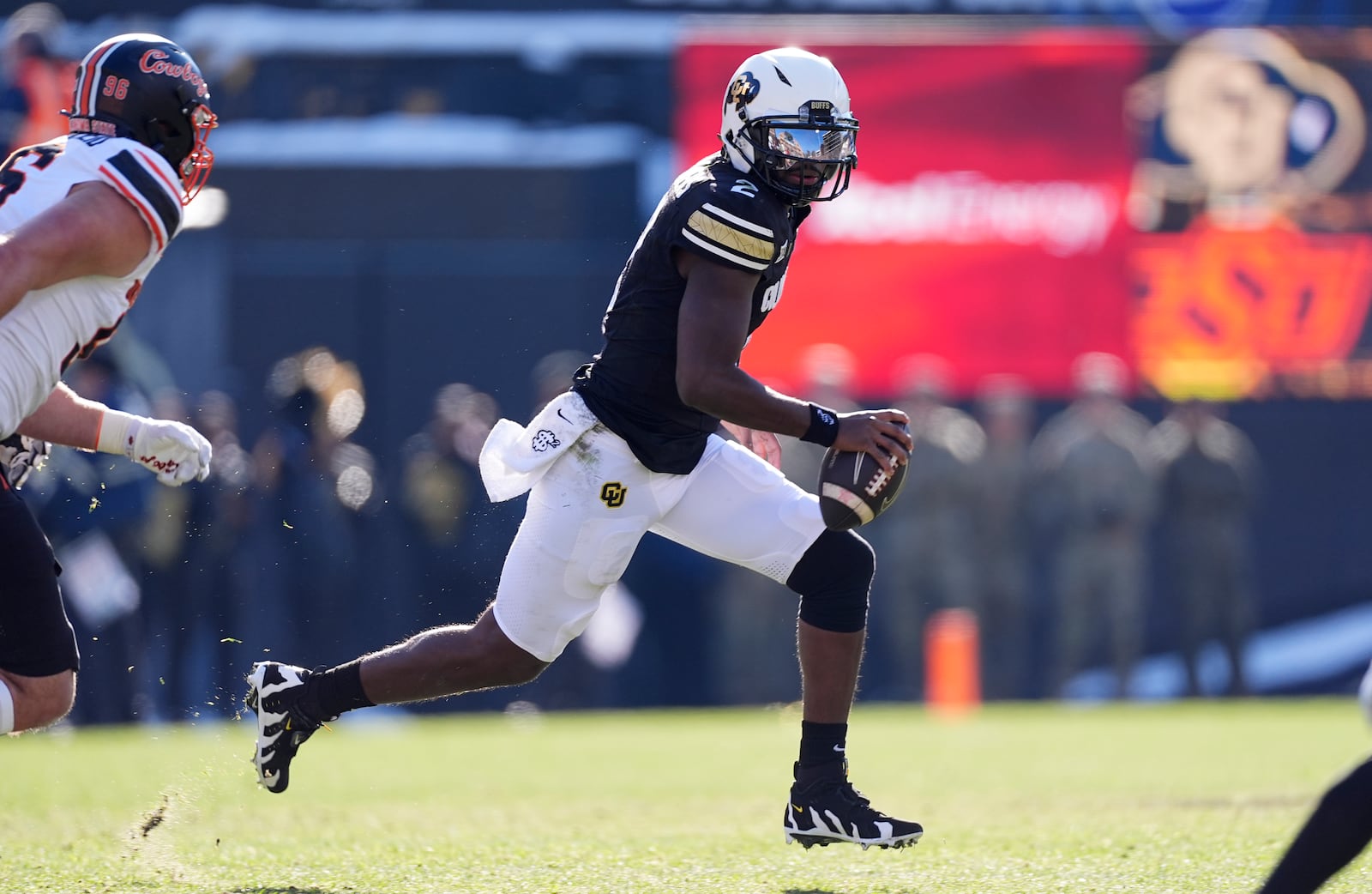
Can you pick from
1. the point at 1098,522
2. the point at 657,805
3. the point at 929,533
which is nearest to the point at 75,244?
the point at 657,805

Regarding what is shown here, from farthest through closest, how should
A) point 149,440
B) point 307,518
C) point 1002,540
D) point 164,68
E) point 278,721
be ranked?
point 1002,540, point 307,518, point 278,721, point 149,440, point 164,68

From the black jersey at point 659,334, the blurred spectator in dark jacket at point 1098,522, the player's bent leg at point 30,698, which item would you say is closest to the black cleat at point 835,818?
the black jersey at point 659,334

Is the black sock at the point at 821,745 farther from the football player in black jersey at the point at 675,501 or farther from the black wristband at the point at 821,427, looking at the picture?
the black wristband at the point at 821,427

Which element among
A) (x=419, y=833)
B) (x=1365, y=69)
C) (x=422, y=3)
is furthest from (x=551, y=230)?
(x=419, y=833)

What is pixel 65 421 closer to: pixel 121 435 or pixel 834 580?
pixel 121 435

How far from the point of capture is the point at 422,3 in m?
12.2

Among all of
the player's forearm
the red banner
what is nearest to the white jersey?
the player's forearm

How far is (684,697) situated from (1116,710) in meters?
2.78

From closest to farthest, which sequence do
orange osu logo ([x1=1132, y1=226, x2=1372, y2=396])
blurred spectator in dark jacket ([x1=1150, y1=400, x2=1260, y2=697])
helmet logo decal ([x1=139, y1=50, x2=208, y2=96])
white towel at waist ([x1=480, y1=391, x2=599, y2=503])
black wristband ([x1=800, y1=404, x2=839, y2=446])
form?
helmet logo decal ([x1=139, y1=50, x2=208, y2=96]), black wristband ([x1=800, y1=404, x2=839, y2=446]), white towel at waist ([x1=480, y1=391, x2=599, y2=503]), blurred spectator in dark jacket ([x1=1150, y1=400, x2=1260, y2=697]), orange osu logo ([x1=1132, y1=226, x2=1372, y2=396])

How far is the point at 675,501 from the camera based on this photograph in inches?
186

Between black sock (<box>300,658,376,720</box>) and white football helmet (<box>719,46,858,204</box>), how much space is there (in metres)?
1.61

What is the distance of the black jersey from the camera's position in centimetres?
454

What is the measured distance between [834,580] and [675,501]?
45cm

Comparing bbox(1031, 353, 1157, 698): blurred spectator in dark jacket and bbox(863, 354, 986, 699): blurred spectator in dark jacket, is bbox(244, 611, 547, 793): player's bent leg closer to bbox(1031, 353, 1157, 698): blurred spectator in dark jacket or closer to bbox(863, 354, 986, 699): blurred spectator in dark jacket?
bbox(863, 354, 986, 699): blurred spectator in dark jacket
